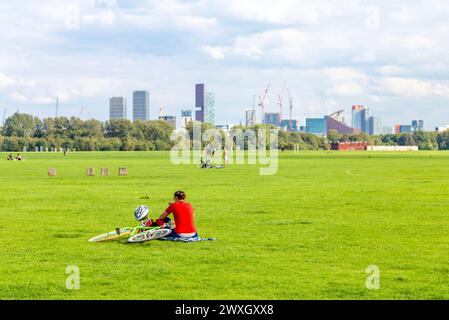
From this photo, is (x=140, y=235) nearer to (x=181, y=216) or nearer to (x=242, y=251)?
(x=181, y=216)

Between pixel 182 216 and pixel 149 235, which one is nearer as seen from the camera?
pixel 182 216

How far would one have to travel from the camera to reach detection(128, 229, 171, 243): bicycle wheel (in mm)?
20453

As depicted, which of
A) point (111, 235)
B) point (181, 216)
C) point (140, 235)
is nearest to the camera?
point (181, 216)

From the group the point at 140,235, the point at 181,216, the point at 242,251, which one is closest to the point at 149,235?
the point at 140,235

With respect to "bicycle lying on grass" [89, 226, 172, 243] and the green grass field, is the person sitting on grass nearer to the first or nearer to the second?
"bicycle lying on grass" [89, 226, 172, 243]

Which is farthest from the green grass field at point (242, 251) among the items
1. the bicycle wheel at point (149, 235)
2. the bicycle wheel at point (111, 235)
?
the bicycle wheel at point (111, 235)

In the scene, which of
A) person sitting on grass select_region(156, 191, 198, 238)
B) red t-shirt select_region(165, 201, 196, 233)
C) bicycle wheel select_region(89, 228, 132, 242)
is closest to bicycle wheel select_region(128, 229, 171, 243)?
person sitting on grass select_region(156, 191, 198, 238)

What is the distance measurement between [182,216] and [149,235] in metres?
1.21

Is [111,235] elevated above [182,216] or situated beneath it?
situated beneath

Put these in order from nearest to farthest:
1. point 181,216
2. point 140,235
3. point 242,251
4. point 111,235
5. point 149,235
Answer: point 242,251 → point 181,216 → point 140,235 → point 149,235 → point 111,235

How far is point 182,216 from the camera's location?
2020 centimetres

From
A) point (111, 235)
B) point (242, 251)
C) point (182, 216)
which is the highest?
point (182, 216)
